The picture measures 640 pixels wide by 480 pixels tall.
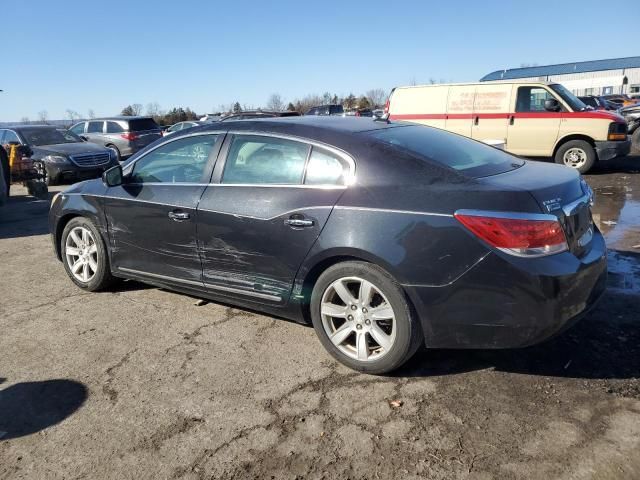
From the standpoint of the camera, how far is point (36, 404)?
3.11m

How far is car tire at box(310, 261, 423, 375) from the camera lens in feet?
10.1

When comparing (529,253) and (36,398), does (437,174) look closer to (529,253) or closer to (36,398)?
(529,253)

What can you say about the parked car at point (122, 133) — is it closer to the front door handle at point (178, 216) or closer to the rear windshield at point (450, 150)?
the front door handle at point (178, 216)

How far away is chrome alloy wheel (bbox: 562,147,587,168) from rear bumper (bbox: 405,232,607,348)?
372 inches

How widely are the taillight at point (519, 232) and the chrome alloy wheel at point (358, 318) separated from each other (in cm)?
71

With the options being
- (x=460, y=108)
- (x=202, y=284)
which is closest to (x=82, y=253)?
(x=202, y=284)

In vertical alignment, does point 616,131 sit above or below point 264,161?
below

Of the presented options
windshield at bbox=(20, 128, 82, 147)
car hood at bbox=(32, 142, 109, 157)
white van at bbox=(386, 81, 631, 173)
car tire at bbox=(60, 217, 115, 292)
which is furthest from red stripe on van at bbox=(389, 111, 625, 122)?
car tire at bbox=(60, 217, 115, 292)

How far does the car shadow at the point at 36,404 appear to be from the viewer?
2.89 meters

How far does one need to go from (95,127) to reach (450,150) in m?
17.0

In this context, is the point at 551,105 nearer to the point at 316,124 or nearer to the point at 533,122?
the point at 533,122

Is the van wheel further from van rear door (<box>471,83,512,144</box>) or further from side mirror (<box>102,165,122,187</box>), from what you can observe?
side mirror (<box>102,165,122,187</box>)

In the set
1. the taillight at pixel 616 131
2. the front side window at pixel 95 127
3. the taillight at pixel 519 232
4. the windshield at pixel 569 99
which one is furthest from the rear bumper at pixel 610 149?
the front side window at pixel 95 127

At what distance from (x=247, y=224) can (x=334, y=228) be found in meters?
0.73
